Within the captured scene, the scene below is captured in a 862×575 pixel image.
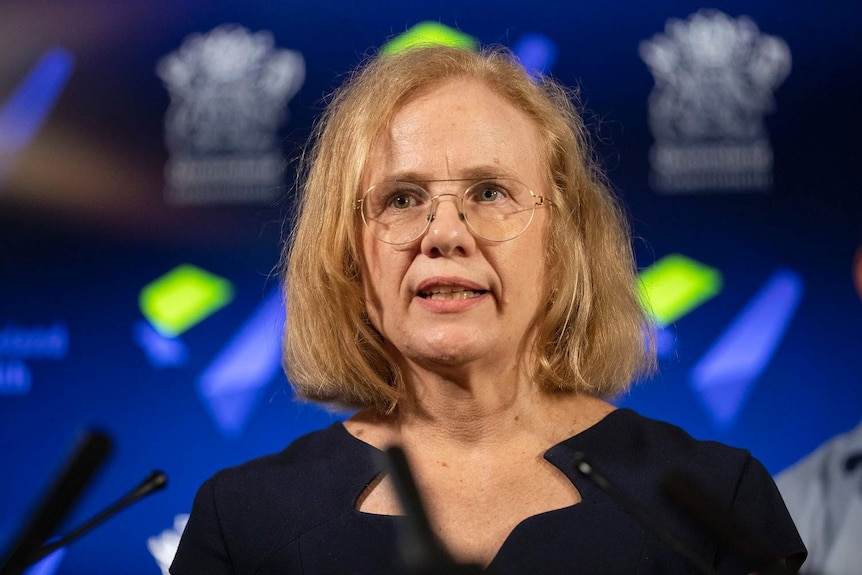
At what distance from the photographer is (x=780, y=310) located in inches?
99.0

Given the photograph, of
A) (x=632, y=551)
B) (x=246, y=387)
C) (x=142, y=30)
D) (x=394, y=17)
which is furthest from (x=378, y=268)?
(x=142, y=30)

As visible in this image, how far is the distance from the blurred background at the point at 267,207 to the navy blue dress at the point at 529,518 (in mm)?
966

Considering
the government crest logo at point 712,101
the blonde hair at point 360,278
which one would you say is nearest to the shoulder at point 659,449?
the blonde hair at point 360,278

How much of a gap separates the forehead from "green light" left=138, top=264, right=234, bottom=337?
44.8 inches

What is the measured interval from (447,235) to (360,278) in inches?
9.9

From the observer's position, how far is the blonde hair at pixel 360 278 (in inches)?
63.6

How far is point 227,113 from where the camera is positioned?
268cm

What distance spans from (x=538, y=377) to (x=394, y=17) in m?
1.42

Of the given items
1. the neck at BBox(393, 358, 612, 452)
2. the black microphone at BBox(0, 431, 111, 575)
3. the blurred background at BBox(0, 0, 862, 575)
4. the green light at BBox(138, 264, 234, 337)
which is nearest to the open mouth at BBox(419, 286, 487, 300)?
the neck at BBox(393, 358, 612, 452)

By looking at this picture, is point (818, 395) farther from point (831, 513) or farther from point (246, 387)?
point (246, 387)

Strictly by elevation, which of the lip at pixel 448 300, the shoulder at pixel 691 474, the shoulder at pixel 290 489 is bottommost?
the shoulder at pixel 290 489

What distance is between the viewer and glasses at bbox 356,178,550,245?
149 centimetres

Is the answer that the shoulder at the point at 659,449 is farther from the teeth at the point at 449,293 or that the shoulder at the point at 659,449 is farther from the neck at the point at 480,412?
the teeth at the point at 449,293

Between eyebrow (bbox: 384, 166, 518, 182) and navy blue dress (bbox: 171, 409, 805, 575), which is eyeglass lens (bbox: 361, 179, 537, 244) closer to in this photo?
eyebrow (bbox: 384, 166, 518, 182)
